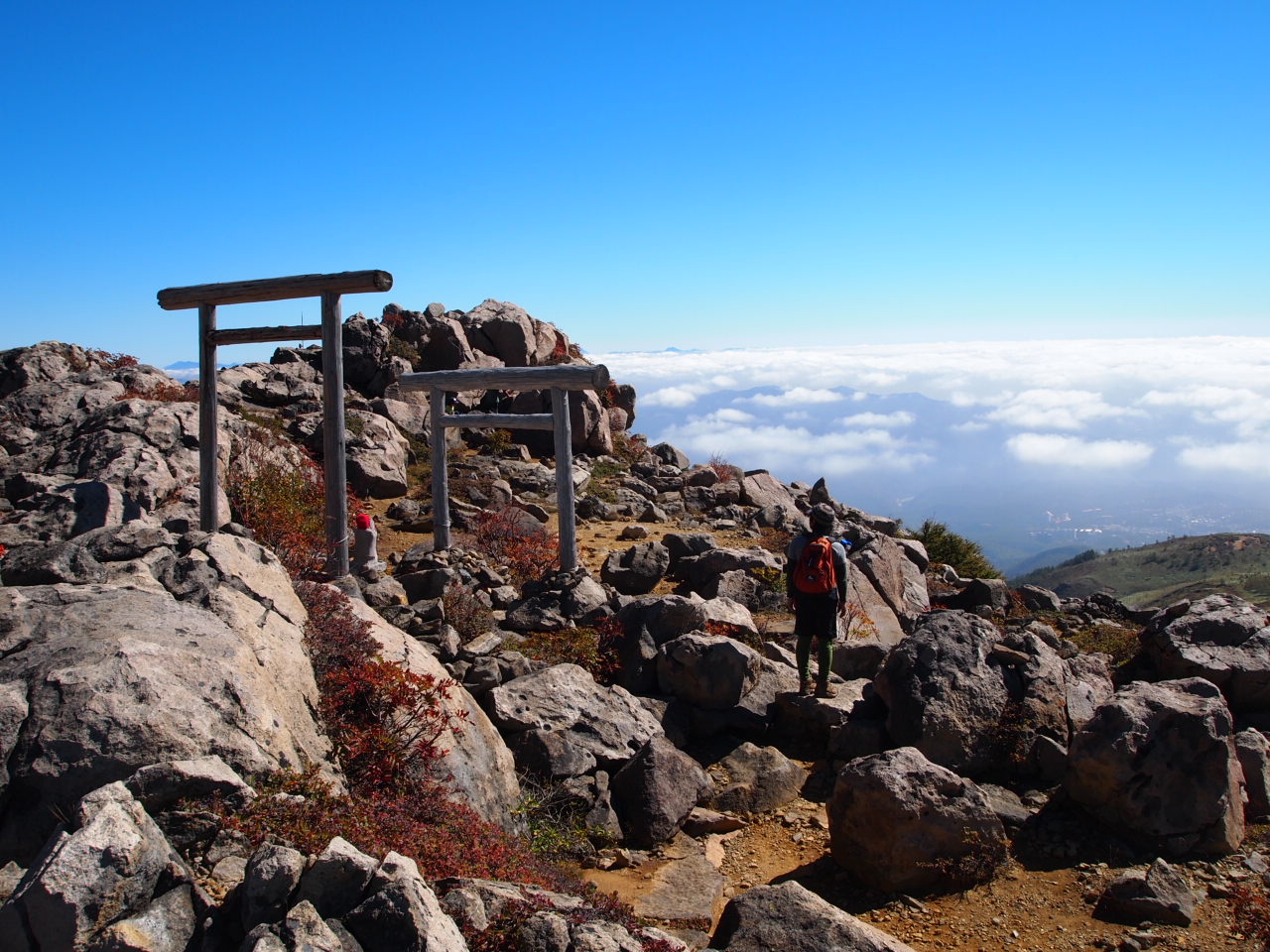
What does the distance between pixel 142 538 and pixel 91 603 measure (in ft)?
3.84

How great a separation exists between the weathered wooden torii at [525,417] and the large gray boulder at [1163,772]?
22.5 ft

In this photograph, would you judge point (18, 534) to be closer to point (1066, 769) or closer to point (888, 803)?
point (888, 803)

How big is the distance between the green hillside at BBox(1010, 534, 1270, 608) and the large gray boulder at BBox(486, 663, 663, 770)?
42.4 meters

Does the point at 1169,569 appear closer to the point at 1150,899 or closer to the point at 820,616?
the point at 820,616

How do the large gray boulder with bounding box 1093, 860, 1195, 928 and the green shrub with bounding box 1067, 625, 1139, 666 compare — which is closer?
the large gray boulder with bounding box 1093, 860, 1195, 928

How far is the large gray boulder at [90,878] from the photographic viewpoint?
3.29m

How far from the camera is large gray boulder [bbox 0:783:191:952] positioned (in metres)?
3.29

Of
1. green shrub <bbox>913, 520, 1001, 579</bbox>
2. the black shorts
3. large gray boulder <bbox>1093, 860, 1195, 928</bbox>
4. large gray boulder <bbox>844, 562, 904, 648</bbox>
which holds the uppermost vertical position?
the black shorts

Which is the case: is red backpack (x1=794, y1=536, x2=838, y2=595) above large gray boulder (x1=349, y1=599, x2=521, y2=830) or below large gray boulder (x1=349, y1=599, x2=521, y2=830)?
above

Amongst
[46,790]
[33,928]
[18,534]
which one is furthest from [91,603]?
[18,534]

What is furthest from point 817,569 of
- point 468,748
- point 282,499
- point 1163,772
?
point 282,499

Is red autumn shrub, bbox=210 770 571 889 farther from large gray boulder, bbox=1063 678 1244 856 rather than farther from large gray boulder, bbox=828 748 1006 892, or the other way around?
large gray boulder, bbox=1063 678 1244 856

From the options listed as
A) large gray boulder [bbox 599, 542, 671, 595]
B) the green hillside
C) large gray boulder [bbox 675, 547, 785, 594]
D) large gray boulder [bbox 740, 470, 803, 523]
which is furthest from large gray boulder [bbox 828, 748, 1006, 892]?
the green hillside

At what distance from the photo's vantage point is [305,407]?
18859 millimetres
